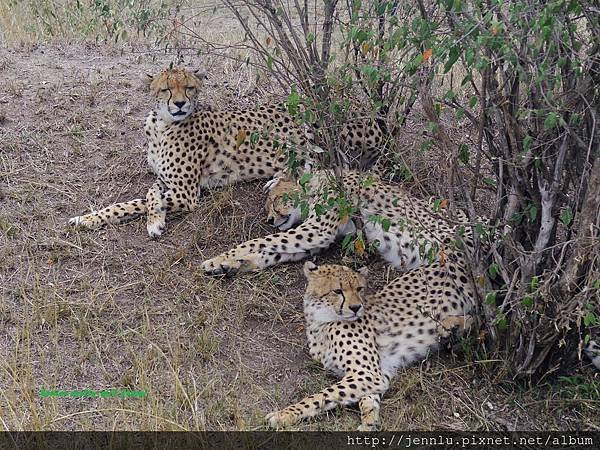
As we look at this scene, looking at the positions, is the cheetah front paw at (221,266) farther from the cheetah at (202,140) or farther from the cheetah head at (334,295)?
the cheetah at (202,140)

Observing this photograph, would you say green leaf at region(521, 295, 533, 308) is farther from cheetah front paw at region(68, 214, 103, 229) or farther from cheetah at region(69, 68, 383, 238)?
cheetah front paw at region(68, 214, 103, 229)

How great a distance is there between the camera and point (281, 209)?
4.96 m

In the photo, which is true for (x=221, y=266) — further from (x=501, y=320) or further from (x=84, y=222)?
(x=501, y=320)

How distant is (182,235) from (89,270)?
1.98 ft

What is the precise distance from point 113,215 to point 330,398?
1916 mm

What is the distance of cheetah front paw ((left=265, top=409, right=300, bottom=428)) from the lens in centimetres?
347

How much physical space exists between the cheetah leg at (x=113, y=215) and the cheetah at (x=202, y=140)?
0.51 ft

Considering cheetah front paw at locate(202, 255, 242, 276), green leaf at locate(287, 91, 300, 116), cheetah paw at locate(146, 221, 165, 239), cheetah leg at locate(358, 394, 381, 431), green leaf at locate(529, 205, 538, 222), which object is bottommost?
cheetah leg at locate(358, 394, 381, 431)

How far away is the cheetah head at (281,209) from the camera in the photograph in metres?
4.95

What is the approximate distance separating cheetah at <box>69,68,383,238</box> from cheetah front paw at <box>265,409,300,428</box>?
74.6 inches

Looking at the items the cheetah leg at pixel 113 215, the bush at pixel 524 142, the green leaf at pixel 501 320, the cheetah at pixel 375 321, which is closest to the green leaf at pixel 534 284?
the bush at pixel 524 142

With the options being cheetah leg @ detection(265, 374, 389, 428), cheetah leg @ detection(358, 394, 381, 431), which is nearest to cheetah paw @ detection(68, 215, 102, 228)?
cheetah leg @ detection(265, 374, 389, 428)

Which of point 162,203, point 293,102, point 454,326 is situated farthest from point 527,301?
point 162,203

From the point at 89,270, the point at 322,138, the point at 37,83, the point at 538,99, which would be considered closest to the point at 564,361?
the point at 538,99
